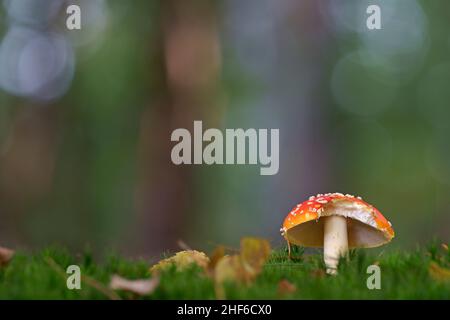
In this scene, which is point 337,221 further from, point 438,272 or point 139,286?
point 139,286

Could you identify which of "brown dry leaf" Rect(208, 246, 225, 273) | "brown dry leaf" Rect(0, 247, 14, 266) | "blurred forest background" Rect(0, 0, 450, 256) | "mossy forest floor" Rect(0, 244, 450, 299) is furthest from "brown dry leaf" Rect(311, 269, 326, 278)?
"blurred forest background" Rect(0, 0, 450, 256)

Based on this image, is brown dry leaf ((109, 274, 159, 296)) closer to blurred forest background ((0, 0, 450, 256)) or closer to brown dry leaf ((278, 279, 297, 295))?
brown dry leaf ((278, 279, 297, 295))

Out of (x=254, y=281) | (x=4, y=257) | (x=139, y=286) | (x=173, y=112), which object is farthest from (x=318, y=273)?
(x=173, y=112)

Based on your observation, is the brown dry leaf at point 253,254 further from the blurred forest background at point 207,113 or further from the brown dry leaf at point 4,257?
the blurred forest background at point 207,113

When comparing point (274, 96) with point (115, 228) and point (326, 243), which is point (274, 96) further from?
point (326, 243)

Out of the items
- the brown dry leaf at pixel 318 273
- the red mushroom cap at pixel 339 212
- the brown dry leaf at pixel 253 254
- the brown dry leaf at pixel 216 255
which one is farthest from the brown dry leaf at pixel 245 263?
the red mushroom cap at pixel 339 212

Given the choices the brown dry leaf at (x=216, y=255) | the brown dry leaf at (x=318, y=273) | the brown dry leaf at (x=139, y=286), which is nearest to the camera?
the brown dry leaf at (x=139, y=286)
